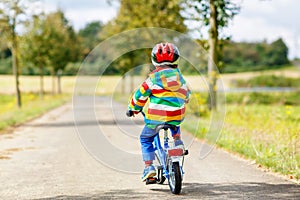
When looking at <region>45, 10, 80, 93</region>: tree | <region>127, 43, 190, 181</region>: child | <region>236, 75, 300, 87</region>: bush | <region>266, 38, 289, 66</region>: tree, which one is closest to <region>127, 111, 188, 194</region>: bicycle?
<region>127, 43, 190, 181</region>: child

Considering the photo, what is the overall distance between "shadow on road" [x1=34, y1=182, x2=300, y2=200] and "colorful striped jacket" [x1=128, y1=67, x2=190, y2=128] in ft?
3.01

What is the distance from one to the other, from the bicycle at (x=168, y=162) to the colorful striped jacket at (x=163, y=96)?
0.12 m

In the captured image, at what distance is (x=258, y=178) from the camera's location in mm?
7383

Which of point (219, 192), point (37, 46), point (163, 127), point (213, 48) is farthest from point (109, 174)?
point (37, 46)

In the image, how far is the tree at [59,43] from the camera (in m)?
41.1

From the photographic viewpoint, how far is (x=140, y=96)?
6348 millimetres

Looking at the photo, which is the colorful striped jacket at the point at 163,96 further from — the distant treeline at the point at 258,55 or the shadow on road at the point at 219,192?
the distant treeline at the point at 258,55

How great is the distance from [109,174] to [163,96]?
2210 millimetres

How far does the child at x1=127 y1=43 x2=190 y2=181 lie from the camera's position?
246 inches

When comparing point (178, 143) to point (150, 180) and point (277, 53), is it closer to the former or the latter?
point (150, 180)

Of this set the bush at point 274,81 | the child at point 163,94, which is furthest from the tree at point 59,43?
the child at point 163,94

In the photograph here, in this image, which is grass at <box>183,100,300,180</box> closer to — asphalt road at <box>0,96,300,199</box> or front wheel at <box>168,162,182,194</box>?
asphalt road at <box>0,96,300,199</box>

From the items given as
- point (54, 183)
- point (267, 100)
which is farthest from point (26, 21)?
point (54, 183)

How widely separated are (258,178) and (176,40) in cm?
1705
